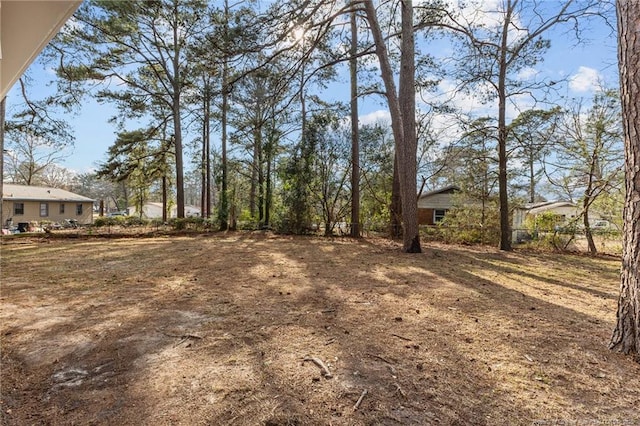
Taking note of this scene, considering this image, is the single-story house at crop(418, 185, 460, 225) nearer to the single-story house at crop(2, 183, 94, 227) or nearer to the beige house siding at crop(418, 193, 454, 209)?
the beige house siding at crop(418, 193, 454, 209)

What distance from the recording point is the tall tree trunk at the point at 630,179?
2059mm

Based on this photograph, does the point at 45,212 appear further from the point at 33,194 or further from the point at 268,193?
the point at 268,193

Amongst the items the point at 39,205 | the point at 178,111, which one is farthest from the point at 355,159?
the point at 39,205

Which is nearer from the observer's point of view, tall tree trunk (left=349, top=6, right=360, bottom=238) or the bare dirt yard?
the bare dirt yard

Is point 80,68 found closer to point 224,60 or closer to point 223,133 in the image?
point 223,133

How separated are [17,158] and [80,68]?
53.2ft

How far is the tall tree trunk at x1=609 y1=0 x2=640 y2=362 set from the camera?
2.06 m

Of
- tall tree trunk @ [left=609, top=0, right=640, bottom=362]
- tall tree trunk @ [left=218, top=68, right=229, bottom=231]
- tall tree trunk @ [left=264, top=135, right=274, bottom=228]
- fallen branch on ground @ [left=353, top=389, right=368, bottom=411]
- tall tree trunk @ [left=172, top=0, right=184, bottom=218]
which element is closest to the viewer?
fallen branch on ground @ [left=353, top=389, right=368, bottom=411]

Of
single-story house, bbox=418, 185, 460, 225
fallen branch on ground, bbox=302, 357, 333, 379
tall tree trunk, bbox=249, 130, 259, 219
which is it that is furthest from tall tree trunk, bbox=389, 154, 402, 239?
single-story house, bbox=418, 185, 460, 225

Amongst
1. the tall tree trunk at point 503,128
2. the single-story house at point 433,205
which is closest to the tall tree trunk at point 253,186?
the tall tree trunk at point 503,128

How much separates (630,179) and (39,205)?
28140 millimetres

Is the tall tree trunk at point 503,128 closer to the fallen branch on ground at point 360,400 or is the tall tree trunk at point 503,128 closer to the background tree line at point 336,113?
the background tree line at point 336,113

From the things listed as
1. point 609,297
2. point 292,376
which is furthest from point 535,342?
point 609,297

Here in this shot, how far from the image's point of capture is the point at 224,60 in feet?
20.7
